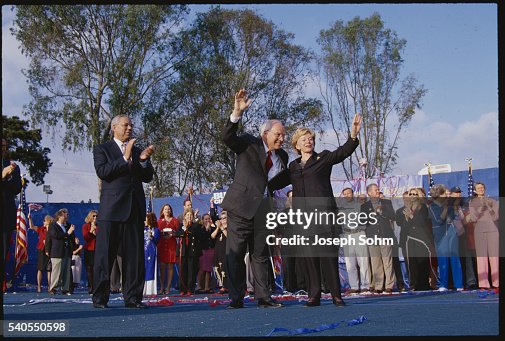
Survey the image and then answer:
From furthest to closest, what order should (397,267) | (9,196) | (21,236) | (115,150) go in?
1. (21,236)
2. (397,267)
3. (115,150)
4. (9,196)

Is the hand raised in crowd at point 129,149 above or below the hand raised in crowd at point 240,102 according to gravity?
below

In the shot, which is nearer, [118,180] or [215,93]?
[118,180]

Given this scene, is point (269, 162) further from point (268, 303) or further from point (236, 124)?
point (268, 303)

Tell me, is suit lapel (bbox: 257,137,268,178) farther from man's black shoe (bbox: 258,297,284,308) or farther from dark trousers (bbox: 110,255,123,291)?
dark trousers (bbox: 110,255,123,291)

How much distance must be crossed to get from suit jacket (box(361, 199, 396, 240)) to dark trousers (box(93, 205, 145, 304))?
535cm

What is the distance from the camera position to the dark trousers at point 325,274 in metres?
7.21

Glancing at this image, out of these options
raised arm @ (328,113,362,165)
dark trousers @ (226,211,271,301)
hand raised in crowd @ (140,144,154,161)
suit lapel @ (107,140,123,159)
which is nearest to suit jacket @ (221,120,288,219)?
dark trousers @ (226,211,271,301)

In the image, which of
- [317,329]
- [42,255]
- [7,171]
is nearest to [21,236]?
[42,255]

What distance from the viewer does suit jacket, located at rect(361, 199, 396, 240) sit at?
12.0 metres

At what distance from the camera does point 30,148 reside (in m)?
27.4

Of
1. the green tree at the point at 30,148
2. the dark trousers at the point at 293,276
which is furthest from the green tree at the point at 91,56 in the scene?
the dark trousers at the point at 293,276

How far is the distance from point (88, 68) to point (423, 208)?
20.4 m

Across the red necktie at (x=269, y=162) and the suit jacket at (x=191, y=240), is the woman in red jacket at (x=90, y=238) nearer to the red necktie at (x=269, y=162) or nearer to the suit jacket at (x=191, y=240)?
the suit jacket at (x=191, y=240)

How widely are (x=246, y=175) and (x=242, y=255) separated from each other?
32.2 inches
